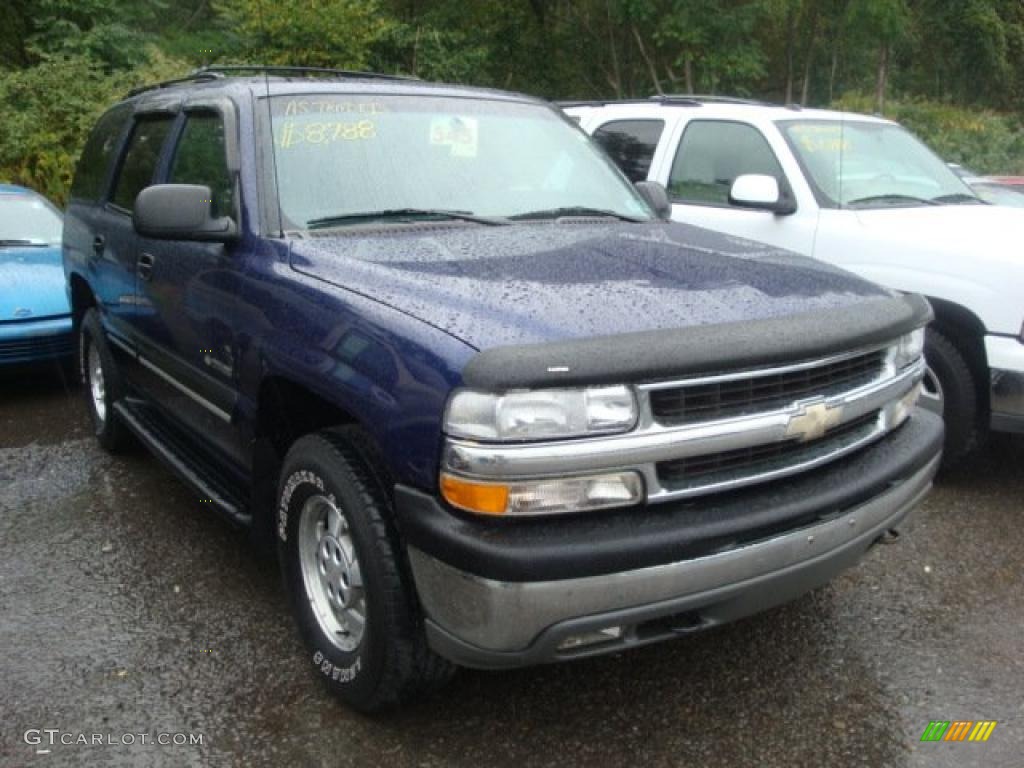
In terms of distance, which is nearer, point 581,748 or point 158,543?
point 581,748

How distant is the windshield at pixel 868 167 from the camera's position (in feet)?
17.9

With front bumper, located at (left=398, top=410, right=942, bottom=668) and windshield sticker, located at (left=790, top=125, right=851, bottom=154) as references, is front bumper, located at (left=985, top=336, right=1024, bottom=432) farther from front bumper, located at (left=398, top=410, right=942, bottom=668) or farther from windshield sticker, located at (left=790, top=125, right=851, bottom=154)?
front bumper, located at (left=398, top=410, right=942, bottom=668)

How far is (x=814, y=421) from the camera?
262 cm

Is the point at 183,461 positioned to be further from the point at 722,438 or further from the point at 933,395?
the point at 933,395

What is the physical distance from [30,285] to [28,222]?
→ 53.5 inches

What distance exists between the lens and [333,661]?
2.92 meters

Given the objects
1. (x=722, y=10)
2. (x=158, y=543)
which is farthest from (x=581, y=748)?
(x=722, y=10)

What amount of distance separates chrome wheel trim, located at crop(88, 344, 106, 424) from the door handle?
49.2 inches

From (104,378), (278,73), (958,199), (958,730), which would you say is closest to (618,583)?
(958,730)

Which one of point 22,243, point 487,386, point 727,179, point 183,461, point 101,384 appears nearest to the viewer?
point 487,386

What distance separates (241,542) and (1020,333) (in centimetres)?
360

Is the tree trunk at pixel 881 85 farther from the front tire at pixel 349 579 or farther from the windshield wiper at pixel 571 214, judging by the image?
the front tire at pixel 349 579

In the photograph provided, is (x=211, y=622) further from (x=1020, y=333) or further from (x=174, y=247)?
(x=1020, y=333)

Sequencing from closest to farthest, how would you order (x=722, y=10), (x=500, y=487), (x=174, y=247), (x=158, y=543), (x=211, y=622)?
(x=500, y=487), (x=211, y=622), (x=174, y=247), (x=158, y=543), (x=722, y=10)
